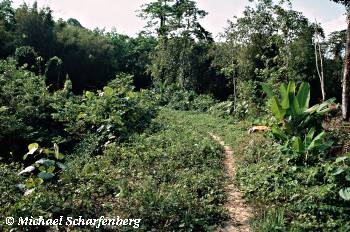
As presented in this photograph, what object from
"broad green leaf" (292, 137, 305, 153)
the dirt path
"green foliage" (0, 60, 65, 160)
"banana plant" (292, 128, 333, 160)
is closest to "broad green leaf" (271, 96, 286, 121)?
"banana plant" (292, 128, 333, 160)

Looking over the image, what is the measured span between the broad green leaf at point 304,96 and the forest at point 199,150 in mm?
20

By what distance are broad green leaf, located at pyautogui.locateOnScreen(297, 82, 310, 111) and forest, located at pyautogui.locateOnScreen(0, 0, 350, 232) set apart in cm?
2

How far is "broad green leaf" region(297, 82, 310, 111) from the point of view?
8.51 metres

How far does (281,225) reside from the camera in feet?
16.8

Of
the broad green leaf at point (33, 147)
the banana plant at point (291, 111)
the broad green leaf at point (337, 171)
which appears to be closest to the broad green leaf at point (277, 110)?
A: the banana plant at point (291, 111)

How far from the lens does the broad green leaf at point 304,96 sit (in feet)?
27.9

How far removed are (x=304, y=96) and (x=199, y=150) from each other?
254cm

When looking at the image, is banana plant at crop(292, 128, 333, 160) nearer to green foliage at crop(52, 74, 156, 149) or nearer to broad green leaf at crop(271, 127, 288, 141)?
broad green leaf at crop(271, 127, 288, 141)

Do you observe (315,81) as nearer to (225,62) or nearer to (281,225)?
(225,62)

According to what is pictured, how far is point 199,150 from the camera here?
884cm

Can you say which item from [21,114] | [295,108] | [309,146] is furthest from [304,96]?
[21,114]

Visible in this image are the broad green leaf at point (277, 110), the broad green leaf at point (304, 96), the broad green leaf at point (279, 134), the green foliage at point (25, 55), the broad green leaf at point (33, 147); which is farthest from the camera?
the green foliage at point (25, 55)

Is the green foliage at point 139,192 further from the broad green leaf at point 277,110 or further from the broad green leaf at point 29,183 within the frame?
the broad green leaf at point 277,110

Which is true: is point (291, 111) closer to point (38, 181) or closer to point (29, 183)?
point (38, 181)
